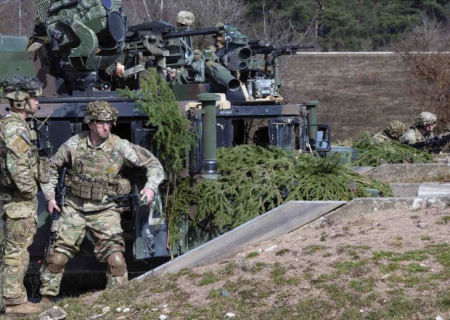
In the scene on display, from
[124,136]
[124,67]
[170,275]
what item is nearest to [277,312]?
[170,275]

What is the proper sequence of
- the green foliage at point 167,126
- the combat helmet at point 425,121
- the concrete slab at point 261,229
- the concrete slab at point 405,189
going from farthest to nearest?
1. the combat helmet at point 425,121
2. the concrete slab at point 405,189
3. the green foliage at point 167,126
4. the concrete slab at point 261,229

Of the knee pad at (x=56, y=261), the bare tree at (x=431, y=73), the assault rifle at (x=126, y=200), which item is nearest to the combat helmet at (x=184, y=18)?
the assault rifle at (x=126, y=200)

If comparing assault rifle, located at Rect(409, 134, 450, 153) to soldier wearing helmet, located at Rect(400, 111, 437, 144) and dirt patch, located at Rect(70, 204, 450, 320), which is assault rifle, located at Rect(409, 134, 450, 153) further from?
dirt patch, located at Rect(70, 204, 450, 320)

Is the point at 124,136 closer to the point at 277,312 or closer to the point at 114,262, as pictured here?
the point at 114,262

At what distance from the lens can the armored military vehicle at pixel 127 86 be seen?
887 cm

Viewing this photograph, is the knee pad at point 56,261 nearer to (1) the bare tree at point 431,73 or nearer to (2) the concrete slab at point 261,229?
(2) the concrete slab at point 261,229

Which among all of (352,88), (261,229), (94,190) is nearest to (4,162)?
(94,190)

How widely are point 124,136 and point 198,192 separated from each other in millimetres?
1062

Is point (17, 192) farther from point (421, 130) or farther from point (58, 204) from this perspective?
point (421, 130)

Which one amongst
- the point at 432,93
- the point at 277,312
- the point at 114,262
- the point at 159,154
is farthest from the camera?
the point at 432,93

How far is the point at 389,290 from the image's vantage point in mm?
6875

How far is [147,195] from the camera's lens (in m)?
8.00

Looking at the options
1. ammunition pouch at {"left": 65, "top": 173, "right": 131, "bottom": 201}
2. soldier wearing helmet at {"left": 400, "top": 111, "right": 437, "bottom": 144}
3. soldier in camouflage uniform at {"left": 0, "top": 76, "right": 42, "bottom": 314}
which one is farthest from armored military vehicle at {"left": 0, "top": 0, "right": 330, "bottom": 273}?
soldier wearing helmet at {"left": 400, "top": 111, "right": 437, "bottom": 144}

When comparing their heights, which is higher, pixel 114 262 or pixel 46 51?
pixel 46 51
